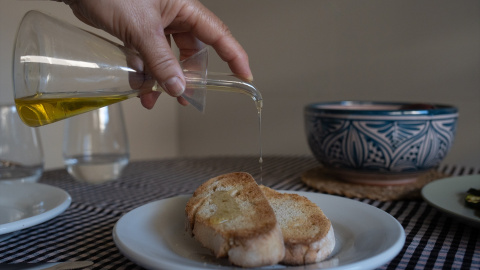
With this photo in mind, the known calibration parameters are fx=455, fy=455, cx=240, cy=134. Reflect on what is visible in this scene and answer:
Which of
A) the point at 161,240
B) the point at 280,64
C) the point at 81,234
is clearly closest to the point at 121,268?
the point at 161,240

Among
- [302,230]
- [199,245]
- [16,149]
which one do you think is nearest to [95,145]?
[16,149]

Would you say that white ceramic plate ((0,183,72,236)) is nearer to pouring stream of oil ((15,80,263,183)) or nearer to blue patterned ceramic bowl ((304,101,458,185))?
pouring stream of oil ((15,80,263,183))

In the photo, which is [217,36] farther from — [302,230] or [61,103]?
[302,230]

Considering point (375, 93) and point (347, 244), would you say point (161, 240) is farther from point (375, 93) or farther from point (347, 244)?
point (375, 93)

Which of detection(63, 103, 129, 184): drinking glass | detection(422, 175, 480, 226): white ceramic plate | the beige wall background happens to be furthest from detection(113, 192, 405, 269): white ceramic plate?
the beige wall background

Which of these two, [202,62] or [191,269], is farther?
[202,62]

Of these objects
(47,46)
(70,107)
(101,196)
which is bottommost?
(101,196)
